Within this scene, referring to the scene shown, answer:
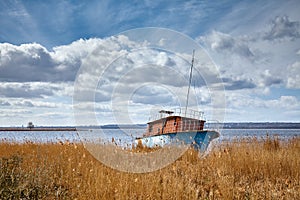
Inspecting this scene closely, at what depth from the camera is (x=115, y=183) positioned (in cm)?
575

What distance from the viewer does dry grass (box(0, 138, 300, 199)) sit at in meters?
5.23

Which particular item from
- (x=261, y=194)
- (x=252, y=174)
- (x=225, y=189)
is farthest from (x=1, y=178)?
(x=252, y=174)

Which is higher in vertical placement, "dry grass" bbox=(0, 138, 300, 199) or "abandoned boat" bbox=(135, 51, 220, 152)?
"abandoned boat" bbox=(135, 51, 220, 152)

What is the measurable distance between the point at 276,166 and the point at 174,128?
902 cm

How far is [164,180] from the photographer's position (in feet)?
20.1

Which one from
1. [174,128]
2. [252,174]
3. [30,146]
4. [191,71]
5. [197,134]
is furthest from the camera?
[174,128]

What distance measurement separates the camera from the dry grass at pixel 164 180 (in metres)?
5.23

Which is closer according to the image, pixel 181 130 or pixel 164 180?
pixel 164 180

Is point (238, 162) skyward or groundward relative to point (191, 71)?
groundward

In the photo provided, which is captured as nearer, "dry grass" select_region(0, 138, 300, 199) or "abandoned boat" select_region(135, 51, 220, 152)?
"dry grass" select_region(0, 138, 300, 199)

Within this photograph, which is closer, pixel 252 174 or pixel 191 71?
pixel 252 174

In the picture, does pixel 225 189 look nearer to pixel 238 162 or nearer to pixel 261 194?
pixel 261 194

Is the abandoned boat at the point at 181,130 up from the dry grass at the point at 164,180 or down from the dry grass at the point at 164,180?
up

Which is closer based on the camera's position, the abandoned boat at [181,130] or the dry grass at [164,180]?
the dry grass at [164,180]
